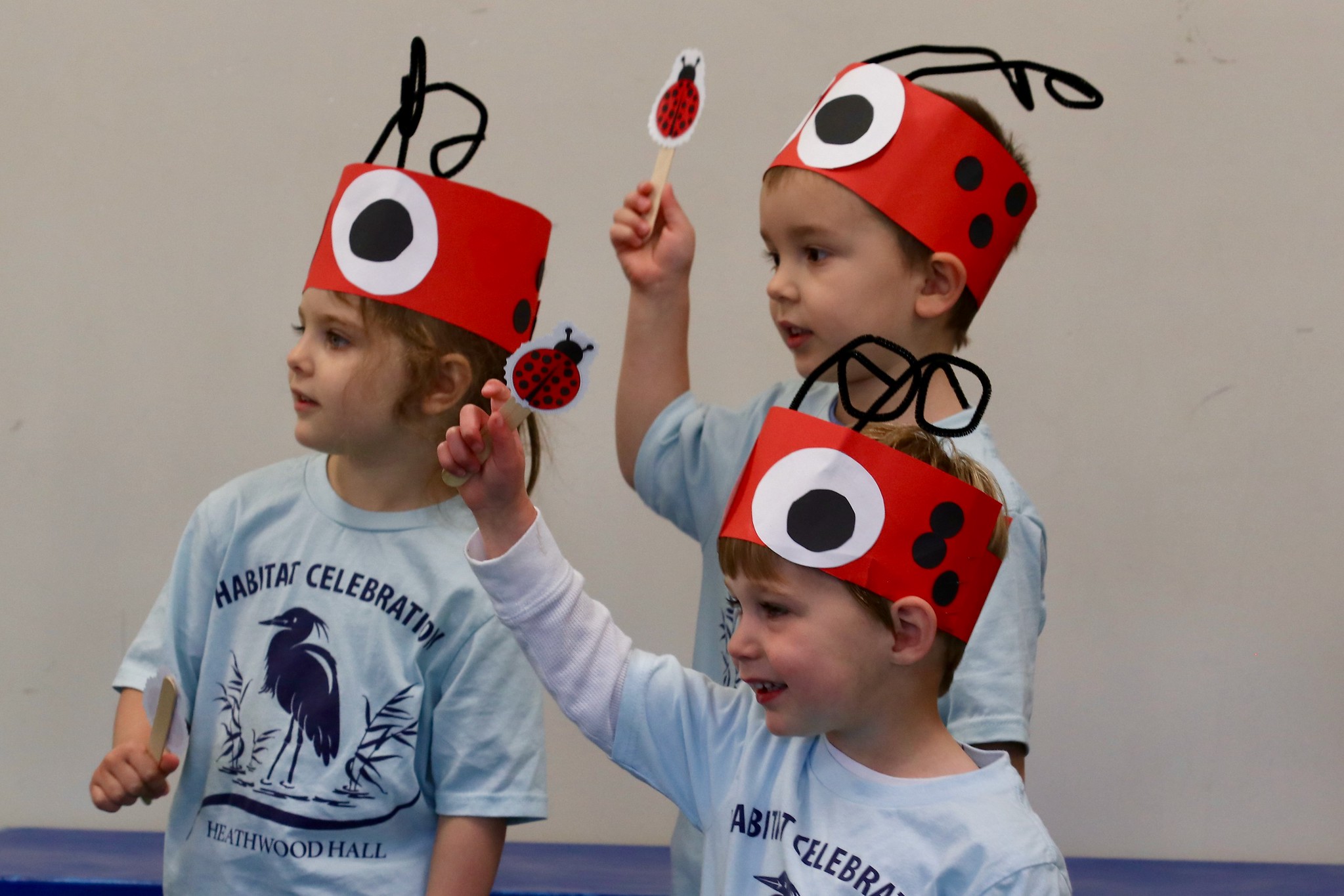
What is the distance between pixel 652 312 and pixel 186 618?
50 cm

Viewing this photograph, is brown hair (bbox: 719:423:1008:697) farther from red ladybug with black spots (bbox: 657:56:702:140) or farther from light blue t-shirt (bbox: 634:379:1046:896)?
red ladybug with black spots (bbox: 657:56:702:140)

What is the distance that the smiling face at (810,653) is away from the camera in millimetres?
892

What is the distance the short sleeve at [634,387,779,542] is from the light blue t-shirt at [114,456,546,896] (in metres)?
0.21

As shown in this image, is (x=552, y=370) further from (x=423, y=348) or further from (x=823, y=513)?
(x=423, y=348)

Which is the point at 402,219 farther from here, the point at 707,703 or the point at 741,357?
the point at 741,357

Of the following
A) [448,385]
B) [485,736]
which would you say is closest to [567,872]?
[485,736]

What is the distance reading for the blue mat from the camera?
65.1 inches

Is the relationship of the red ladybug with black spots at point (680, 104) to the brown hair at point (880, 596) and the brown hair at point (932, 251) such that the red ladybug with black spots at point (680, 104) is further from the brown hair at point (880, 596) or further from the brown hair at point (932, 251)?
the brown hair at point (880, 596)

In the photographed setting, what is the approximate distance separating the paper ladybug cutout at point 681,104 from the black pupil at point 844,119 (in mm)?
108

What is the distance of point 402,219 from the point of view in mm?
1167

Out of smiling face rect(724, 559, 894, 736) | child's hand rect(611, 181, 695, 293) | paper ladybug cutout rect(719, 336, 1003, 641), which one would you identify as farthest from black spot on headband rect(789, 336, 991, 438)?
child's hand rect(611, 181, 695, 293)

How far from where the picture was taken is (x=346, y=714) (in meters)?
1.11

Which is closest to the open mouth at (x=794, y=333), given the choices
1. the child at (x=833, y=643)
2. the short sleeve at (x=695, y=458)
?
the short sleeve at (x=695, y=458)

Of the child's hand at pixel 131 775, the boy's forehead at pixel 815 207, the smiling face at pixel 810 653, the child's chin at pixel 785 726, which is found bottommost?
the child's hand at pixel 131 775
